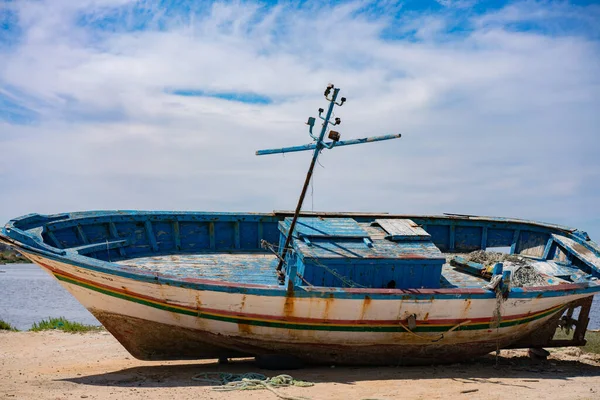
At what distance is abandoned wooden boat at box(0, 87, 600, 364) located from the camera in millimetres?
8867

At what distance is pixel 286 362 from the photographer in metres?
9.48

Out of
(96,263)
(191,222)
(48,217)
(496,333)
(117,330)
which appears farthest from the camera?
(191,222)

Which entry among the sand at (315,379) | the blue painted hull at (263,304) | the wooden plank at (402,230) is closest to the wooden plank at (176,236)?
the blue painted hull at (263,304)

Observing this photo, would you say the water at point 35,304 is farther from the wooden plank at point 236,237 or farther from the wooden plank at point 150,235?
the wooden plank at point 236,237

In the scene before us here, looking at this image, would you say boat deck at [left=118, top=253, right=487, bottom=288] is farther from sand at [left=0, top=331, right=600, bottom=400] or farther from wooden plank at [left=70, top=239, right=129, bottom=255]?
sand at [left=0, top=331, right=600, bottom=400]

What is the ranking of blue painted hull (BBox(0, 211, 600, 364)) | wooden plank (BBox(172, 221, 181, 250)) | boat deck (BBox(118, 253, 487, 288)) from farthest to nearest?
1. wooden plank (BBox(172, 221, 181, 250))
2. boat deck (BBox(118, 253, 487, 288))
3. blue painted hull (BBox(0, 211, 600, 364))

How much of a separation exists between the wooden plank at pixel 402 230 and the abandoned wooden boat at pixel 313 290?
37 mm

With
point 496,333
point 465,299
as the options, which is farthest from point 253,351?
point 496,333

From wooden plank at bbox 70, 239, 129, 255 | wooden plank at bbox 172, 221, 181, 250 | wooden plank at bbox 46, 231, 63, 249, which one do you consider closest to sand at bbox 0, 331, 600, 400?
wooden plank at bbox 70, 239, 129, 255

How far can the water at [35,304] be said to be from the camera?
19641mm

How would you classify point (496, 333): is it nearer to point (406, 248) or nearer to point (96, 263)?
point (406, 248)

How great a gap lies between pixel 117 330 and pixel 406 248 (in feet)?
16.4

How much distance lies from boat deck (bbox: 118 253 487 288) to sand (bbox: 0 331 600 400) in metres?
1.48

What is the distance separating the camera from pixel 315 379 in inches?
350
